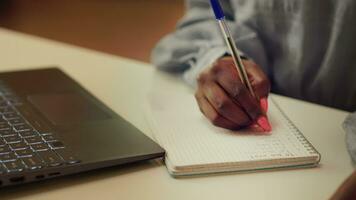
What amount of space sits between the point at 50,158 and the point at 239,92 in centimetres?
24

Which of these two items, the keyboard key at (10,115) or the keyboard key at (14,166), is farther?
the keyboard key at (10,115)

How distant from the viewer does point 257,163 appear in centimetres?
57

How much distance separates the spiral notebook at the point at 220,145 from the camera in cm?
56

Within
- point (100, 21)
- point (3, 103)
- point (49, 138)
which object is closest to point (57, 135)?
point (49, 138)

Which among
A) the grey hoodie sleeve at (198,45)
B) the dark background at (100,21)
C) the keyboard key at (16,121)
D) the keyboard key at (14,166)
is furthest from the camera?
the dark background at (100,21)

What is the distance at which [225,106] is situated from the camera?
2.14ft

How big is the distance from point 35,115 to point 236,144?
Answer: 22cm

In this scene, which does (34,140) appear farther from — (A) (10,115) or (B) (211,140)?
(B) (211,140)

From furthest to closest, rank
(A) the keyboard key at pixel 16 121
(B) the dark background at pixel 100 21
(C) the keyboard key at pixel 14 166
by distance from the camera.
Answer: (B) the dark background at pixel 100 21 → (A) the keyboard key at pixel 16 121 → (C) the keyboard key at pixel 14 166

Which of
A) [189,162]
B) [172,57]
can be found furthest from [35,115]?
[172,57]

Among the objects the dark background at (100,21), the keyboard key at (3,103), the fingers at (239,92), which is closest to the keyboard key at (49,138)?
the keyboard key at (3,103)

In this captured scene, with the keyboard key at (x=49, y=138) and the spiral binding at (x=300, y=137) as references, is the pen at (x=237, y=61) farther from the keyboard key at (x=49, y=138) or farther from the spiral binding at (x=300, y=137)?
the keyboard key at (x=49, y=138)

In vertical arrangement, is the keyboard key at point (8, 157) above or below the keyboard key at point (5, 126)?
above

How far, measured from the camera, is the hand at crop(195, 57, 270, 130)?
0.64 metres
